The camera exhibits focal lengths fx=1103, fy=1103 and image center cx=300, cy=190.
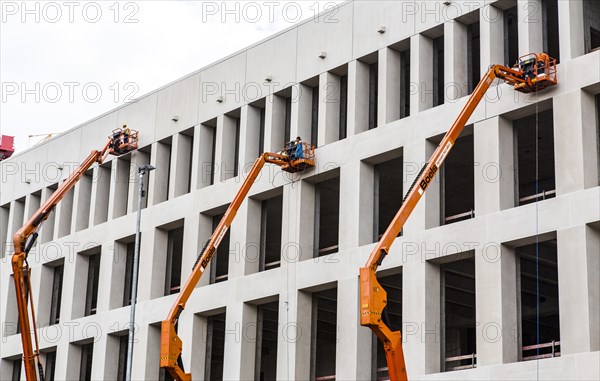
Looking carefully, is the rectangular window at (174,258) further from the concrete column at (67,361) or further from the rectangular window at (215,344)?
the concrete column at (67,361)

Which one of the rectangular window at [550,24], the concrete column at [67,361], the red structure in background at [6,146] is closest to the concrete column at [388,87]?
the rectangular window at [550,24]

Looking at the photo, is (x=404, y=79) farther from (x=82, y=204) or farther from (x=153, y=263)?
(x=82, y=204)

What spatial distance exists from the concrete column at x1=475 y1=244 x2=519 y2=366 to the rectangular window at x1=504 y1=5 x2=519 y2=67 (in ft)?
23.9

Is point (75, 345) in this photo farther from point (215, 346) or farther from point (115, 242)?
point (215, 346)

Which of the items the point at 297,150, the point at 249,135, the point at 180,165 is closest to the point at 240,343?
the point at 297,150

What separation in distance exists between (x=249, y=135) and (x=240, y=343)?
9221mm

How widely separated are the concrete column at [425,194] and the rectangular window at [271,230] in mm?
7937

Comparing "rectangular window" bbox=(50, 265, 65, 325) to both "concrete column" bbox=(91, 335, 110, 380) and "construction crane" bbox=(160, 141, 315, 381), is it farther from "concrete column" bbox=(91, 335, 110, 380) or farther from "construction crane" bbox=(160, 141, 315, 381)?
"construction crane" bbox=(160, 141, 315, 381)

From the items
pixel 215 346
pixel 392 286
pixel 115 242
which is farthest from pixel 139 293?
pixel 215 346

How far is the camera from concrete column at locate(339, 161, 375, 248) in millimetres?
41906

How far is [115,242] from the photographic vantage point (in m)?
54.0

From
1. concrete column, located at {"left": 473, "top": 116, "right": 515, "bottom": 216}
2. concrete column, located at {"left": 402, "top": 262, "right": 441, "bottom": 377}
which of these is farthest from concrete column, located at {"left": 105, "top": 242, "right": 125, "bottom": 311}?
concrete column, located at {"left": 473, "top": 116, "right": 515, "bottom": 216}

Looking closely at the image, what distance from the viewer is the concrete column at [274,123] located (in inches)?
1852

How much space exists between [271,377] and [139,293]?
22.4 meters
